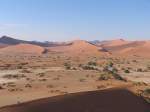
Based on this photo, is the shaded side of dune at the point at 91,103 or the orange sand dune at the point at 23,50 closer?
the shaded side of dune at the point at 91,103

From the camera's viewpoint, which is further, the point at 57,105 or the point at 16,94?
the point at 16,94

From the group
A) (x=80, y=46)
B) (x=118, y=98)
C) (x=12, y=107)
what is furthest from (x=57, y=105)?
(x=80, y=46)

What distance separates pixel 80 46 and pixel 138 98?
4424 inches

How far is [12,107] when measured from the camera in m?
14.9

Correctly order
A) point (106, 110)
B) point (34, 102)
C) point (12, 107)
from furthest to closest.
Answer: point (106, 110)
point (34, 102)
point (12, 107)

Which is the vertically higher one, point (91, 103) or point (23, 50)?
point (23, 50)

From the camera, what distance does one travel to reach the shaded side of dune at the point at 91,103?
1572cm

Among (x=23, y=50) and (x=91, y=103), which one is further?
(x=23, y=50)

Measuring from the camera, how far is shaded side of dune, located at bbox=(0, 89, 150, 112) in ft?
51.6

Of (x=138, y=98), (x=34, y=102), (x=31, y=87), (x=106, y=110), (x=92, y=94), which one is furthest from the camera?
(x=31, y=87)

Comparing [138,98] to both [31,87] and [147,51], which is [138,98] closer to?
[31,87]

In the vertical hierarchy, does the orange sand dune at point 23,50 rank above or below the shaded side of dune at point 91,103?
above

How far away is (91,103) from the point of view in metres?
18.1

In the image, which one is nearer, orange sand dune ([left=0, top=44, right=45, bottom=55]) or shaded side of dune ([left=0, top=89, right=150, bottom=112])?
shaded side of dune ([left=0, top=89, right=150, bottom=112])
